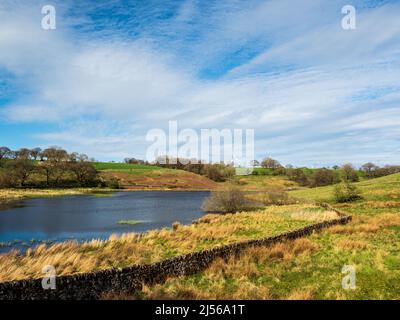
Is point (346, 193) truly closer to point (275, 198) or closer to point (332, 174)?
point (275, 198)

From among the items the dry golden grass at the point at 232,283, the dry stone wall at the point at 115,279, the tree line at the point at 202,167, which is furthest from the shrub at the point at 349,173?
the dry stone wall at the point at 115,279

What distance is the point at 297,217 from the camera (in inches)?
1296

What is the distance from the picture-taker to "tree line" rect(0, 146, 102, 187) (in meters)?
90.2

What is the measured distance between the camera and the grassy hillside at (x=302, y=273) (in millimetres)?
11883

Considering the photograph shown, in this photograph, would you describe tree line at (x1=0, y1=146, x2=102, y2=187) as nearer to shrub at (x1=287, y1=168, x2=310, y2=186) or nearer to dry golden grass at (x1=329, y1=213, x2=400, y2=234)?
shrub at (x1=287, y1=168, x2=310, y2=186)

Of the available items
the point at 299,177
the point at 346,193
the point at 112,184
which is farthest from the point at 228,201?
the point at 299,177

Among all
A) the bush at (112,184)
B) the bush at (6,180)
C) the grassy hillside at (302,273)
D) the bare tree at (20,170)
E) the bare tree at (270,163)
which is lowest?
the grassy hillside at (302,273)

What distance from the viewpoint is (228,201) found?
4609 centimetres

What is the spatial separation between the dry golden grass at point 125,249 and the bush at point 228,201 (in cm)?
1329

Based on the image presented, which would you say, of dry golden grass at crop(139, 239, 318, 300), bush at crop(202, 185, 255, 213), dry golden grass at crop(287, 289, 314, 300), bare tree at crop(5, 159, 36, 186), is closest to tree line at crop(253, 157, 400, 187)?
bush at crop(202, 185, 255, 213)

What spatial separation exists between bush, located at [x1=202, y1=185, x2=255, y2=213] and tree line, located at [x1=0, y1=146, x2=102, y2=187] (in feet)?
215

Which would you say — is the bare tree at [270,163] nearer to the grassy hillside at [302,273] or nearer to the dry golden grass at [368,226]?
the dry golden grass at [368,226]

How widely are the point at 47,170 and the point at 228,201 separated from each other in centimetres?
7610
